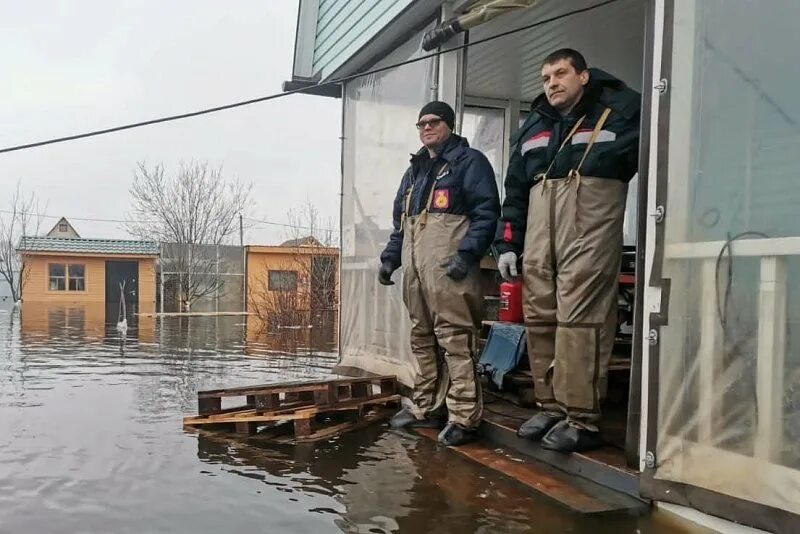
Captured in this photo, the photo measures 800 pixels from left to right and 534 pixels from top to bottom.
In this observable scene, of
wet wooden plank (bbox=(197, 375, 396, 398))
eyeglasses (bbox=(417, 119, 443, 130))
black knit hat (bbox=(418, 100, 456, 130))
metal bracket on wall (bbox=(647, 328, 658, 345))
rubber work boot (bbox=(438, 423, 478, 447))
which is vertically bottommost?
rubber work boot (bbox=(438, 423, 478, 447))

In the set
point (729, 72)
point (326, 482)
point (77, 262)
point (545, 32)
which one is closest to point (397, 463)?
point (326, 482)

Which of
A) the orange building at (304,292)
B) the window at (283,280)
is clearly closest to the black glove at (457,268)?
the orange building at (304,292)

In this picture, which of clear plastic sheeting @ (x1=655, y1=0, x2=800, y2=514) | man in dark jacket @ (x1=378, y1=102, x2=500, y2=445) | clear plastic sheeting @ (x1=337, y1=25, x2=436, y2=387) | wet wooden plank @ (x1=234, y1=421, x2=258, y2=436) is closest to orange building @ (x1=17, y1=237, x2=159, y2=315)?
clear plastic sheeting @ (x1=337, y1=25, x2=436, y2=387)

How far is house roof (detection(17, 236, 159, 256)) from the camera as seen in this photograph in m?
28.9

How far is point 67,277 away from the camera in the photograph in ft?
96.2

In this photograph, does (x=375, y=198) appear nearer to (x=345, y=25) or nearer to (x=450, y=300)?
(x=345, y=25)

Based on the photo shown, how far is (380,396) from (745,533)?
2787 mm

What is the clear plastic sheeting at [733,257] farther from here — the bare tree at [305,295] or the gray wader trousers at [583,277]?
the bare tree at [305,295]

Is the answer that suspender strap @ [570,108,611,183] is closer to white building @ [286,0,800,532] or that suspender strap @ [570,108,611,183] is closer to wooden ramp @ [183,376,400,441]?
white building @ [286,0,800,532]

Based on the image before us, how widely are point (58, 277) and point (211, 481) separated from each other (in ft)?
96.3

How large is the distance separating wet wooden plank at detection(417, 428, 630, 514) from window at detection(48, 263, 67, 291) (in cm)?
2936

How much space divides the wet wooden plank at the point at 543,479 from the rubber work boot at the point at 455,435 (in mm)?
43

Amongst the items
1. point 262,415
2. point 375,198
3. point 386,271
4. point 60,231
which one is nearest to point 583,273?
point 386,271

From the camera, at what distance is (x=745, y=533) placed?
2.44m
